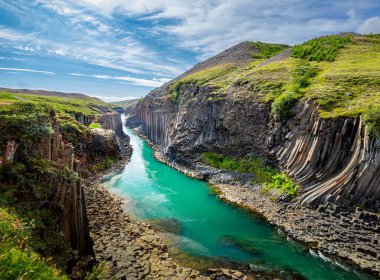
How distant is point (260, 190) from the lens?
41.7 metres

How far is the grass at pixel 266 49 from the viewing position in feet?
332

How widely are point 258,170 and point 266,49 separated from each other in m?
78.5

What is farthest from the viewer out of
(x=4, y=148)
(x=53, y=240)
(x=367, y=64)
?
(x=367, y=64)

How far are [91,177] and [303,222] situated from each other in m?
32.6

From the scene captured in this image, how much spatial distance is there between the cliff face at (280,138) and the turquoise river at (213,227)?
7.42 metres

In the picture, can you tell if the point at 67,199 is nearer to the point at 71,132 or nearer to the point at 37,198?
the point at 37,198

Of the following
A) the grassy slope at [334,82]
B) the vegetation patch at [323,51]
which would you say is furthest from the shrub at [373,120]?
the vegetation patch at [323,51]

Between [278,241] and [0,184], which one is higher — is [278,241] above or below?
below

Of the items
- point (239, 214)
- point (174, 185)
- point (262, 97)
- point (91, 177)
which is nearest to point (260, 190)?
point (239, 214)

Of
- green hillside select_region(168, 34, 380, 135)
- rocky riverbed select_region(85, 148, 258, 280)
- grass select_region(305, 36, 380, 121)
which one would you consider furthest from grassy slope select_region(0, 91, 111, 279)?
grass select_region(305, 36, 380, 121)

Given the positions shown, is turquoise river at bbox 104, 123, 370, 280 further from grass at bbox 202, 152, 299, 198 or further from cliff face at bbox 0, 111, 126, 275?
cliff face at bbox 0, 111, 126, 275

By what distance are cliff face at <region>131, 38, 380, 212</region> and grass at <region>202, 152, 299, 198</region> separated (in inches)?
48.9

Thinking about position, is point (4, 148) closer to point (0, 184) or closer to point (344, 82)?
point (0, 184)

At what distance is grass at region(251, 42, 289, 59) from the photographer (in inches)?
3989
